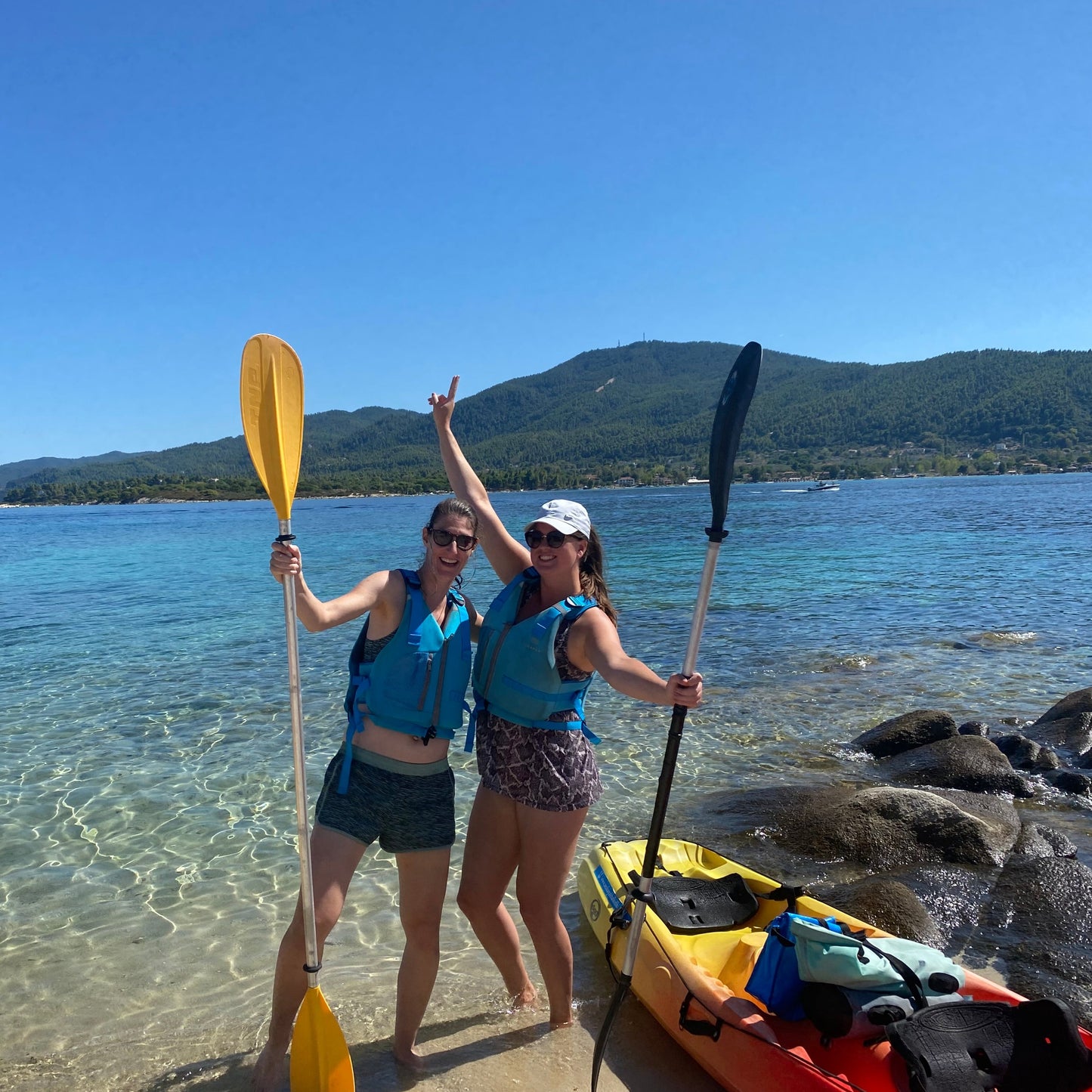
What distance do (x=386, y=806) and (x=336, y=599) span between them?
941mm

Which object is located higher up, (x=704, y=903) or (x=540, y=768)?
(x=540, y=768)

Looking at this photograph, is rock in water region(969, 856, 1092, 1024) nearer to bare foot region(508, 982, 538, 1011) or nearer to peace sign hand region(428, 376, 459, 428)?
bare foot region(508, 982, 538, 1011)

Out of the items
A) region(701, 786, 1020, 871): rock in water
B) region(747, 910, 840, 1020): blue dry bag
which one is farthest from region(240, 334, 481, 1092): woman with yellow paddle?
region(701, 786, 1020, 871): rock in water

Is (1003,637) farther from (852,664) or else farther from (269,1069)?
(269,1069)

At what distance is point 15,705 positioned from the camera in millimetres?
10617

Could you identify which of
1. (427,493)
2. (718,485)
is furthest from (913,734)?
(427,493)

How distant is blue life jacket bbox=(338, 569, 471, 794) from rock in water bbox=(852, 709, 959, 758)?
20.7ft

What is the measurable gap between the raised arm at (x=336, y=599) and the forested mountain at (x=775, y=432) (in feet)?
353

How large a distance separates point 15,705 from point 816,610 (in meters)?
14.0

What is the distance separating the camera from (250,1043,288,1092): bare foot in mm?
3443

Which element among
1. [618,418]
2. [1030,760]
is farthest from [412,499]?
[1030,760]

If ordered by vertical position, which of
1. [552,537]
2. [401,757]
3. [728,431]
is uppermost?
[728,431]

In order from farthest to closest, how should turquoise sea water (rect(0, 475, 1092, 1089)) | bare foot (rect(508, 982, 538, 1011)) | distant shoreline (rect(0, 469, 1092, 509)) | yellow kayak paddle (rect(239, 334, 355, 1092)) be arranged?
distant shoreline (rect(0, 469, 1092, 509)) < turquoise sea water (rect(0, 475, 1092, 1089)) < bare foot (rect(508, 982, 538, 1011)) < yellow kayak paddle (rect(239, 334, 355, 1092))

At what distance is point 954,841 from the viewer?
6.01 metres
